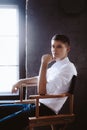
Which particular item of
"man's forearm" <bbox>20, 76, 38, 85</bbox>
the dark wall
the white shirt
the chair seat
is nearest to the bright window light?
the dark wall

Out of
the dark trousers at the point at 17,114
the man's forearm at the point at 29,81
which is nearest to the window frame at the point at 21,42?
the man's forearm at the point at 29,81

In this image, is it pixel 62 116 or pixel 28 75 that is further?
pixel 28 75

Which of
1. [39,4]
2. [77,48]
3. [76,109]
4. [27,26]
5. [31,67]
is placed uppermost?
[39,4]

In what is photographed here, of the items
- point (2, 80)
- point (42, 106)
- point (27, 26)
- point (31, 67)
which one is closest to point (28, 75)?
point (31, 67)

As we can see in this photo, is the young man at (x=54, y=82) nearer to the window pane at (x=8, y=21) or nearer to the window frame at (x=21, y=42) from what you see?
the window frame at (x=21, y=42)

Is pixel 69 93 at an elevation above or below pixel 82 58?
below

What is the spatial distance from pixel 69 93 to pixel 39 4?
1544 mm

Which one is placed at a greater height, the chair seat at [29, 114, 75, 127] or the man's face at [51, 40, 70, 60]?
the man's face at [51, 40, 70, 60]

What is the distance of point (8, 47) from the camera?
429cm

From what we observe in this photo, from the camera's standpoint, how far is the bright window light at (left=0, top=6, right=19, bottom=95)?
4273mm

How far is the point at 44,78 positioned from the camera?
10.3 ft

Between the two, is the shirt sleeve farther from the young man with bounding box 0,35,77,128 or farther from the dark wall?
the dark wall

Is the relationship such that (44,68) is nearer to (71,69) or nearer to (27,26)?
(71,69)

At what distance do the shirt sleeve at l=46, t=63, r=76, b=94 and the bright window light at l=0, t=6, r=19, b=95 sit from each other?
1.22m
